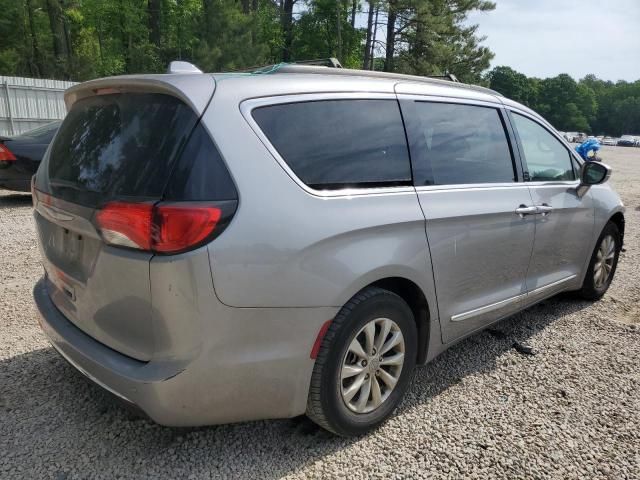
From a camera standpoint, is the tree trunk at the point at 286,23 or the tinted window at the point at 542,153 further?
the tree trunk at the point at 286,23

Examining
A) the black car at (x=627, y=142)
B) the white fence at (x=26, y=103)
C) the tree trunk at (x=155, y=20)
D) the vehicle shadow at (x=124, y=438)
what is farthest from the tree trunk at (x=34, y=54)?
the black car at (x=627, y=142)

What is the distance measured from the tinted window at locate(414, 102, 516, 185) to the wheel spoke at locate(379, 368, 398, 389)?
3.34 ft

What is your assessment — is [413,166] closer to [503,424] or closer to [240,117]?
[240,117]

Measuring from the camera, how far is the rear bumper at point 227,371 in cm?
204

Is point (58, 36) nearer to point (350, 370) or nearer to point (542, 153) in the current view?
point (542, 153)

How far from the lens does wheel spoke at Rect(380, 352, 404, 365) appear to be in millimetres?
2662

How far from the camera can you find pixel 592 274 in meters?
4.57

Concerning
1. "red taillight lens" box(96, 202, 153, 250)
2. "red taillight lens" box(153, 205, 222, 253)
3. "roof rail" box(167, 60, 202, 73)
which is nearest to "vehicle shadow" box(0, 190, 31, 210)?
"roof rail" box(167, 60, 202, 73)

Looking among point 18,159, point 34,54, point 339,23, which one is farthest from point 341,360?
point 34,54

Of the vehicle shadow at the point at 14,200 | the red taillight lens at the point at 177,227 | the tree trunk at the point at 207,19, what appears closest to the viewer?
the red taillight lens at the point at 177,227

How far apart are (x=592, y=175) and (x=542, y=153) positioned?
535 mm

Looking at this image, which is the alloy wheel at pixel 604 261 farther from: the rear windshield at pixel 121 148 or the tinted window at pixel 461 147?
the rear windshield at pixel 121 148

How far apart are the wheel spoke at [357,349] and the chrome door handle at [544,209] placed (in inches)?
71.7

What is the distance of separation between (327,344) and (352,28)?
123 feet
